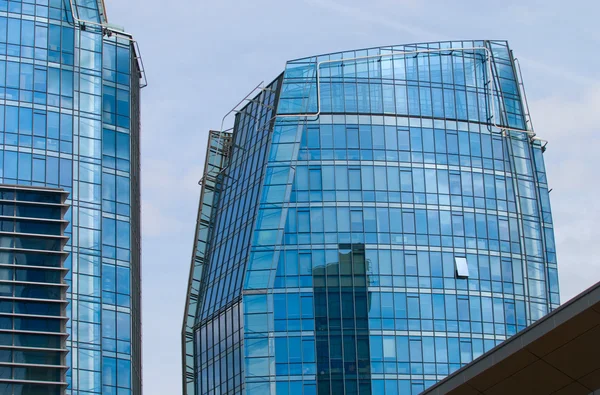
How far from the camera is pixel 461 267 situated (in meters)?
125

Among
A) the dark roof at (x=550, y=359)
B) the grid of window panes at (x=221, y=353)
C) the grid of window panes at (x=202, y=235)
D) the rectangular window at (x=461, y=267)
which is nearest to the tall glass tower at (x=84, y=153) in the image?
the grid of window panes at (x=221, y=353)

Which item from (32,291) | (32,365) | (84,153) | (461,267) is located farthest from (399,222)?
(32,365)

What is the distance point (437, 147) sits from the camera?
130m

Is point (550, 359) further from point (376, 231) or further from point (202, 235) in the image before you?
point (202, 235)

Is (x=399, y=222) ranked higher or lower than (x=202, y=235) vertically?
lower

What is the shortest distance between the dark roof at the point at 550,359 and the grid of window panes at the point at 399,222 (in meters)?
75.2

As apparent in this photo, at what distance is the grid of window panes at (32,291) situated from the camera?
349 feet

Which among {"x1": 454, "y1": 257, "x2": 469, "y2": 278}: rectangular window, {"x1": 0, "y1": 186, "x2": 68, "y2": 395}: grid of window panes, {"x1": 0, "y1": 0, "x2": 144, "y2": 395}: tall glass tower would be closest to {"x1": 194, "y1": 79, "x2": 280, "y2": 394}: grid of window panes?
{"x1": 0, "y1": 0, "x2": 144, "y2": 395}: tall glass tower

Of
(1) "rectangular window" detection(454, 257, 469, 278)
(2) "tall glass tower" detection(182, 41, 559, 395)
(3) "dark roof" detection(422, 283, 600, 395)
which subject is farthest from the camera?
(1) "rectangular window" detection(454, 257, 469, 278)

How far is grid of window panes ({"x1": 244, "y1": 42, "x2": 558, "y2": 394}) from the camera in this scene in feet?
396

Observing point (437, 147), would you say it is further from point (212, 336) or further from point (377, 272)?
point (212, 336)

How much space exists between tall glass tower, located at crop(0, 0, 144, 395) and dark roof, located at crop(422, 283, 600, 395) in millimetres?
72726

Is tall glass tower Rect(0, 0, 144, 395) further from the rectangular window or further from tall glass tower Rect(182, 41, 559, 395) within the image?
the rectangular window

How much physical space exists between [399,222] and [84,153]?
30.9 metres
